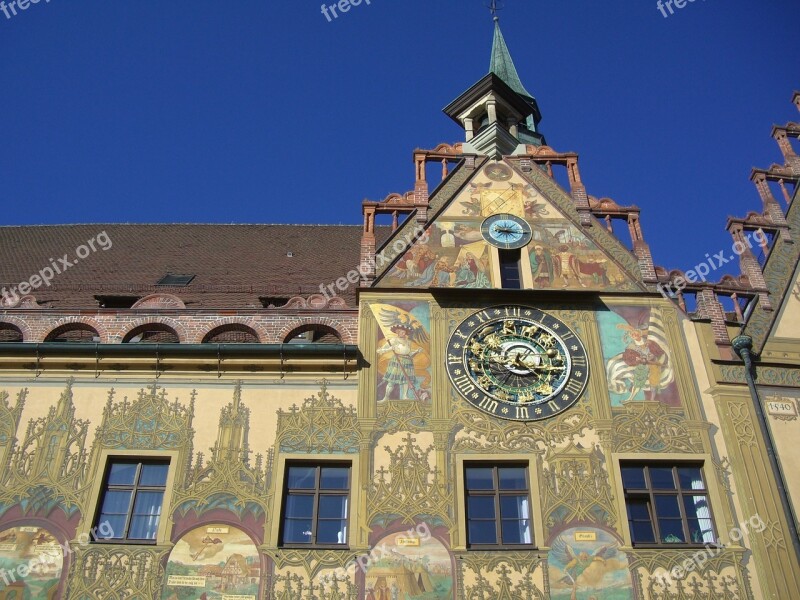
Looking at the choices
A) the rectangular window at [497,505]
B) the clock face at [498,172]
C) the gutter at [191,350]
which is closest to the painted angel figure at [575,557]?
the rectangular window at [497,505]

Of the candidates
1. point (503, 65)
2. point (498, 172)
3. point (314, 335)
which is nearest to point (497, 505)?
point (314, 335)

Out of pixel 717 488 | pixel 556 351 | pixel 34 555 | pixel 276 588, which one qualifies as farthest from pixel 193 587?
pixel 717 488

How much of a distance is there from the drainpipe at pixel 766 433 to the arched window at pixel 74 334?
8.79m

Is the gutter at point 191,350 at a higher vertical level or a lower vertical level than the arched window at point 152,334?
lower

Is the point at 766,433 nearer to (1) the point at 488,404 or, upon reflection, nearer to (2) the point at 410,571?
(1) the point at 488,404

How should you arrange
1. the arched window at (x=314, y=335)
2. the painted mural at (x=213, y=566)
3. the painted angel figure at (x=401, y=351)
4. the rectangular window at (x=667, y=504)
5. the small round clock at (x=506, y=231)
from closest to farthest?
1. the painted mural at (x=213, y=566)
2. the rectangular window at (x=667, y=504)
3. the painted angel figure at (x=401, y=351)
4. the arched window at (x=314, y=335)
5. the small round clock at (x=506, y=231)

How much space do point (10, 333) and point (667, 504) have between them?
9132mm

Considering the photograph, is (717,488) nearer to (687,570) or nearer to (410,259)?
(687,570)

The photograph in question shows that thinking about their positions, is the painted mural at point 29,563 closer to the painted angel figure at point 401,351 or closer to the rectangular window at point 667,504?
the painted angel figure at point 401,351

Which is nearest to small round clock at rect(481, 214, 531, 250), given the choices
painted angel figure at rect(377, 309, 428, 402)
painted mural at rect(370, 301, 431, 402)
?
painted mural at rect(370, 301, 431, 402)

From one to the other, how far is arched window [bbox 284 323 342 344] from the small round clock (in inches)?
108

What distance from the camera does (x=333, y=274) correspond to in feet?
49.8

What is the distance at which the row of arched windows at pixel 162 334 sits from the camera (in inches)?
489

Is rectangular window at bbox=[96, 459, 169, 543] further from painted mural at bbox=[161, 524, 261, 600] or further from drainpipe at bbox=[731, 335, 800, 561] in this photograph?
drainpipe at bbox=[731, 335, 800, 561]
